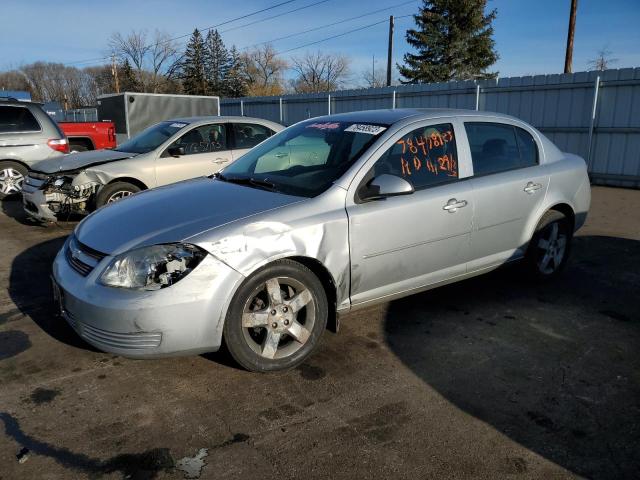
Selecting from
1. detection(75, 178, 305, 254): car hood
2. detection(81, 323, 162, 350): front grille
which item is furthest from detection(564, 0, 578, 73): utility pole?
detection(81, 323, 162, 350): front grille

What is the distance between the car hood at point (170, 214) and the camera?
3025 mm

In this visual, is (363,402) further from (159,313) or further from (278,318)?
(159,313)

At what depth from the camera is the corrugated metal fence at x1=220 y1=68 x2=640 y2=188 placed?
1178cm

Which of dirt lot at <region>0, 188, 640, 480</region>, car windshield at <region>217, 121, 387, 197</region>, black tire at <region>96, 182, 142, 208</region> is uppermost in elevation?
car windshield at <region>217, 121, 387, 197</region>

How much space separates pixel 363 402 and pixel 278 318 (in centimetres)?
72

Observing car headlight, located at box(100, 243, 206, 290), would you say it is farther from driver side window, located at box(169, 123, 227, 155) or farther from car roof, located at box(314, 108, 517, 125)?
driver side window, located at box(169, 123, 227, 155)

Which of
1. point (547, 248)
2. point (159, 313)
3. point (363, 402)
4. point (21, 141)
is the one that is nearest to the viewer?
point (159, 313)

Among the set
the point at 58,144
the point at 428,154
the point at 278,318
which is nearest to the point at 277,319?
the point at 278,318

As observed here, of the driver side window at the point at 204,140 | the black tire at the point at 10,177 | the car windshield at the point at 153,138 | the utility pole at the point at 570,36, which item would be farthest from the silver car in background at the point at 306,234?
the utility pole at the point at 570,36

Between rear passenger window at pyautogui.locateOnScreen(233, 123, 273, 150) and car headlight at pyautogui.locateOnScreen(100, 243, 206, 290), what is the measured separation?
16.2 feet

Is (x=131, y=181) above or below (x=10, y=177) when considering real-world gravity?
above

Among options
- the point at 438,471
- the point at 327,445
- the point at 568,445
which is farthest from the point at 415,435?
the point at 568,445

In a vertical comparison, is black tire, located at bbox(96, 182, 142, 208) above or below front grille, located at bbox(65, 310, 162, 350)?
above

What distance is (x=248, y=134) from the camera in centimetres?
780
